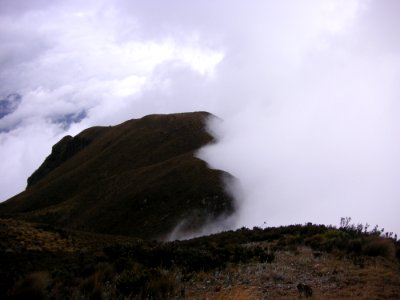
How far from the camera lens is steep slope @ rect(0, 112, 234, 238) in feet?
167

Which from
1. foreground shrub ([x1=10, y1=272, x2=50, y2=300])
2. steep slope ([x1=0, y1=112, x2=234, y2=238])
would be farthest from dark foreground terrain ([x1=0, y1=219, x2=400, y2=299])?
steep slope ([x1=0, y1=112, x2=234, y2=238])

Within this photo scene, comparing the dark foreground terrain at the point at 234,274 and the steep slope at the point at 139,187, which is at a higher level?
the steep slope at the point at 139,187

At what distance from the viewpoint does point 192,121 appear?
8844 centimetres

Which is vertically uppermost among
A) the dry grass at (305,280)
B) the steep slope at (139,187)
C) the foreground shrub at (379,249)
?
the steep slope at (139,187)

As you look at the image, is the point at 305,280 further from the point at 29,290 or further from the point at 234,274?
the point at 29,290

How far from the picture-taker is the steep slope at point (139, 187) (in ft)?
167

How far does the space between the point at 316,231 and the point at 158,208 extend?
119 feet

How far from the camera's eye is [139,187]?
6034 cm

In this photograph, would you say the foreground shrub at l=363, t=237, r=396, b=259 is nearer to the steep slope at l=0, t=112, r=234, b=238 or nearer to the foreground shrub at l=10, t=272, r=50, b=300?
the foreground shrub at l=10, t=272, r=50, b=300

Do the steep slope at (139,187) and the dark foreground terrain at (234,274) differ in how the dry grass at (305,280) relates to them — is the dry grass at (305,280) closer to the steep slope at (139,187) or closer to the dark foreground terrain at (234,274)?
the dark foreground terrain at (234,274)

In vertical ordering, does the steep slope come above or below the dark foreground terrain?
above

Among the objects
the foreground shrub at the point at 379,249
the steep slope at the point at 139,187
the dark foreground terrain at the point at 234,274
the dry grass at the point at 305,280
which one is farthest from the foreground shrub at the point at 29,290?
the steep slope at the point at 139,187

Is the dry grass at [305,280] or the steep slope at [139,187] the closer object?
the dry grass at [305,280]

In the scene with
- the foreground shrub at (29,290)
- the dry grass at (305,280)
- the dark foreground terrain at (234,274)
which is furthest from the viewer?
the dry grass at (305,280)
